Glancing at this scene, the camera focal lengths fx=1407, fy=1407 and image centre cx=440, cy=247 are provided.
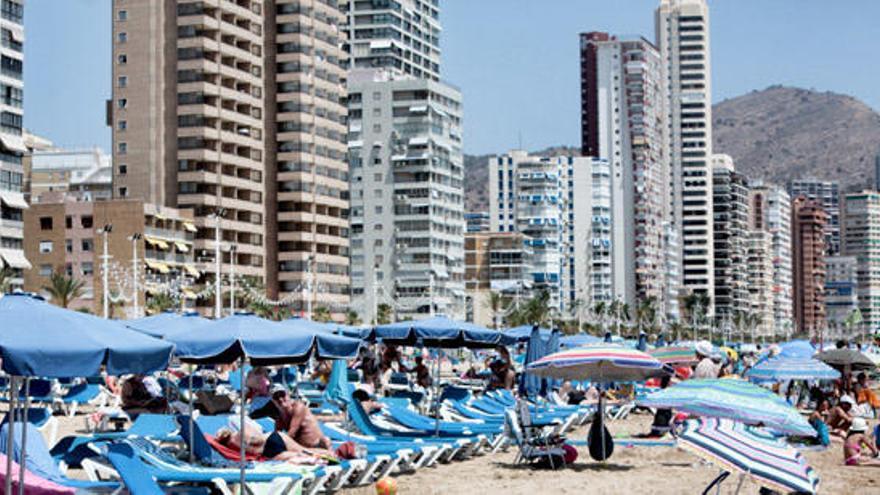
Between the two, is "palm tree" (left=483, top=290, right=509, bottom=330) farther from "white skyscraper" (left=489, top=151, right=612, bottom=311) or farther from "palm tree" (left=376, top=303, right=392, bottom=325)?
"palm tree" (left=376, top=303, right=392, bottom=325)

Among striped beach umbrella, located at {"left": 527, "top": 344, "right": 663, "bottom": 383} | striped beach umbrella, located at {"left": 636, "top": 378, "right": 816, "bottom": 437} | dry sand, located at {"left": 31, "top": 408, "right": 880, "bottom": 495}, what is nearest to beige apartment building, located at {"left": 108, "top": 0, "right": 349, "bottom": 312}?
dry sand, located at {"left": 31, "top": 408, "right": 880, "bottom": 495}

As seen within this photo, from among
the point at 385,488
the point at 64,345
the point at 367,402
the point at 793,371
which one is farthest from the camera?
the point at 793,371

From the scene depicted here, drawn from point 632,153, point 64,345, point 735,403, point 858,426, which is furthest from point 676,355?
point 632,153

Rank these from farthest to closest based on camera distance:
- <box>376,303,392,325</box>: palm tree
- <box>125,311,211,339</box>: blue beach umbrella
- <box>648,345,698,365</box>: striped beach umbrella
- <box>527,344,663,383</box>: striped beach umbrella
→ <box>376,303,392,325</box>: palm tree, <box>648,345,698,365</box>: striped beach umbrella, <box>125,311,211,339</box>: blue beach umbrella, <box>527,344,663,383</box>: striped beach umbrella

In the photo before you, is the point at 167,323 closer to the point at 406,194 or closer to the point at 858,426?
the point at 858,426

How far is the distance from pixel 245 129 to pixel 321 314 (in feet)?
46.0

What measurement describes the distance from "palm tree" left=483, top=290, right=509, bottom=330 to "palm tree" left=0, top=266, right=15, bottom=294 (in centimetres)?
6117

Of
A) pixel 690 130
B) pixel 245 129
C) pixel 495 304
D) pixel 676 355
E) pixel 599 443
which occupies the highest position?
pixel 690 130

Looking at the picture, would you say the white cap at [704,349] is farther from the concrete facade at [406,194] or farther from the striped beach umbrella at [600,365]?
the concrete facade at [406,194]

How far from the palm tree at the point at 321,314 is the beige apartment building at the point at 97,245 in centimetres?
1039

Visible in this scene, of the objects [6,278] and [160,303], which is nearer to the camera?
[6,278]

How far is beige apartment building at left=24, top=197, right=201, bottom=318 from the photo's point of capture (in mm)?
83688

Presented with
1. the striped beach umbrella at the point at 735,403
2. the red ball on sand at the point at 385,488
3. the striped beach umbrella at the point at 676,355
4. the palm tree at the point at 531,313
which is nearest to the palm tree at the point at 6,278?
the striped beach umbrella at the point at 676,355

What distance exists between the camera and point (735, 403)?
1341 cm
